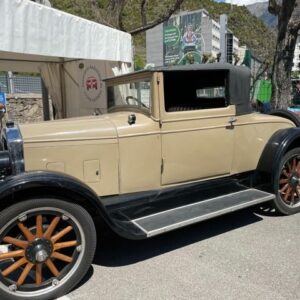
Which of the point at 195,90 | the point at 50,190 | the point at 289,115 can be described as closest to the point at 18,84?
the point at 195,90

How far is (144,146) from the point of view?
3336mm

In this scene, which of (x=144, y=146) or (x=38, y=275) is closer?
(x=38, y=275)

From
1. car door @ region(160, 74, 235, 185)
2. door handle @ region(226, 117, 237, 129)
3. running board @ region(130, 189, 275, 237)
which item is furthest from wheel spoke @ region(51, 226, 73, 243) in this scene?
door handle @ region(226, 117, 237, 129)

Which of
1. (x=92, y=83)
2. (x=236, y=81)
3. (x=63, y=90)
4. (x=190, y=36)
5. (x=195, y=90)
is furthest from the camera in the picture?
(x=190, y=36)

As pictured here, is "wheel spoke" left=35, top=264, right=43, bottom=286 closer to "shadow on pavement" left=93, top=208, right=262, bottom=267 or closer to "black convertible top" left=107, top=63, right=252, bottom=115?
"shadow on pavement" left=93, top=208, right=262, bottom=267

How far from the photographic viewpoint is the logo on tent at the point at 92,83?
7.46 m

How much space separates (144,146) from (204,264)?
1128 mm

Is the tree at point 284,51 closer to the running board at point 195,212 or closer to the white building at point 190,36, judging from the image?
the running board at point 195,212

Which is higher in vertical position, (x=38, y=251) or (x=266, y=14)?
(x=266, y=14)

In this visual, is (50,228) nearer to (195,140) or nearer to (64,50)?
(195,140)

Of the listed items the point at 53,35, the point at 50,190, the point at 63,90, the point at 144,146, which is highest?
the point at 53,35

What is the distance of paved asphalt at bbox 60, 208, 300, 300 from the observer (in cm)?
276

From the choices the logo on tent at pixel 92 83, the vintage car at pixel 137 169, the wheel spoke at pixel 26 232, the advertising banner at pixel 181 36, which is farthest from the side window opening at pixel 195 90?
the advertising banner at pixel 181 36

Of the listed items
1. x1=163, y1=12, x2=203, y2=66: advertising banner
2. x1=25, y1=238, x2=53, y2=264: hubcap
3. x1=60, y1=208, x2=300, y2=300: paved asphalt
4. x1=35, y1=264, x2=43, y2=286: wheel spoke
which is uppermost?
x1=163, y1=12, x2=203, y2=66: advertising banner
